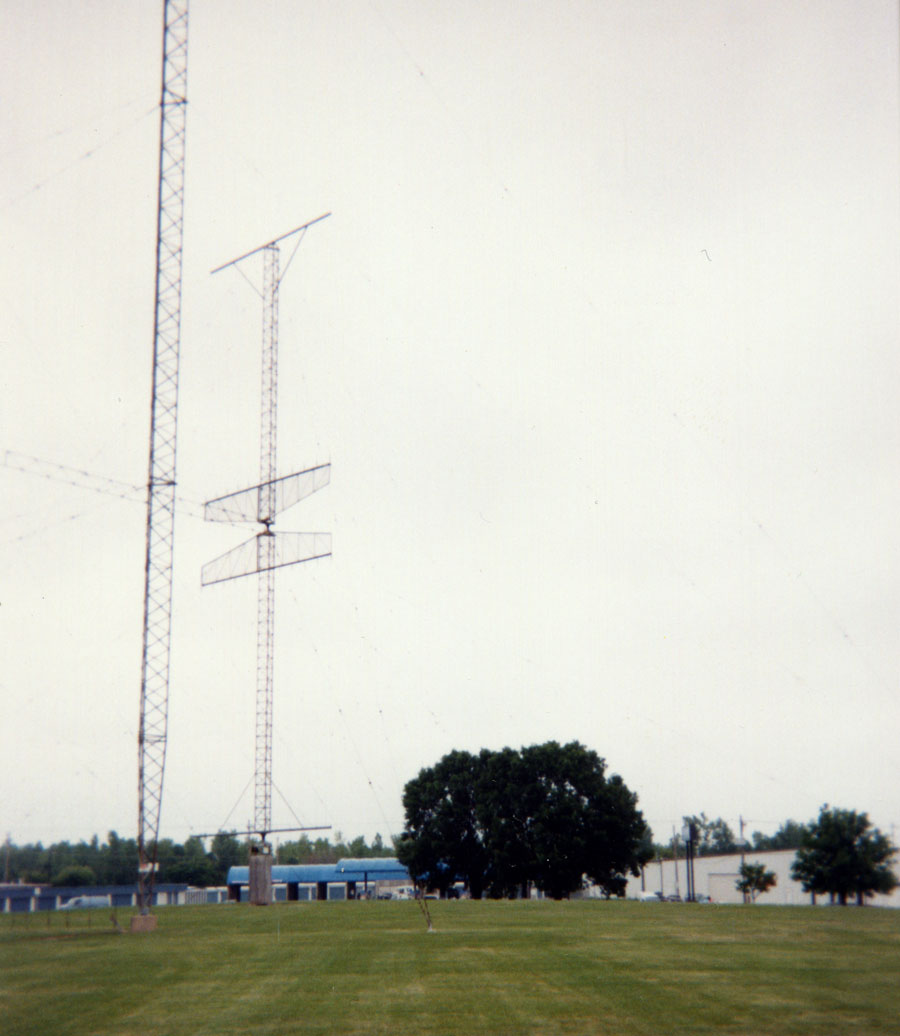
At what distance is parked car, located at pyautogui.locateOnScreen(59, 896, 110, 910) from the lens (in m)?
89.9

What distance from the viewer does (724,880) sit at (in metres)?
107

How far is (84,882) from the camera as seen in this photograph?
118 m

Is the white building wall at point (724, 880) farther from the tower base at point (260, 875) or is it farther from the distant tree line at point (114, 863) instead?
the distant tree line at point (114, 863)

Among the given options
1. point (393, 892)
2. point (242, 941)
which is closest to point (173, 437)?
point (242, 941)

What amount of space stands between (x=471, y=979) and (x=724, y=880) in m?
90.1

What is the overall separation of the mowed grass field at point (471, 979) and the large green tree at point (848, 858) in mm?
20821

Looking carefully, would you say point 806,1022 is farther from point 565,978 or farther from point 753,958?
point 753,958

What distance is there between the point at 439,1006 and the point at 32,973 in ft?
50.8

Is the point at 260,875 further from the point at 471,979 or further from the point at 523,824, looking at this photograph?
the point at 471,979

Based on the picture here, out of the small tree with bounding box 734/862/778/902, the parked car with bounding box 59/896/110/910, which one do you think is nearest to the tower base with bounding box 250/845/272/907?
the parked car with bounding box 59/896/110/910

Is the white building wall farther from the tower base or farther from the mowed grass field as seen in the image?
the tower base

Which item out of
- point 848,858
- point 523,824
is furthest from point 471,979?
point 523,824

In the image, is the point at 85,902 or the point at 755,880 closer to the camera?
the point at 755,880

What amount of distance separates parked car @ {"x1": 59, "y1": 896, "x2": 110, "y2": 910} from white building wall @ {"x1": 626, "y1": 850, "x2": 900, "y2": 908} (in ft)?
187
